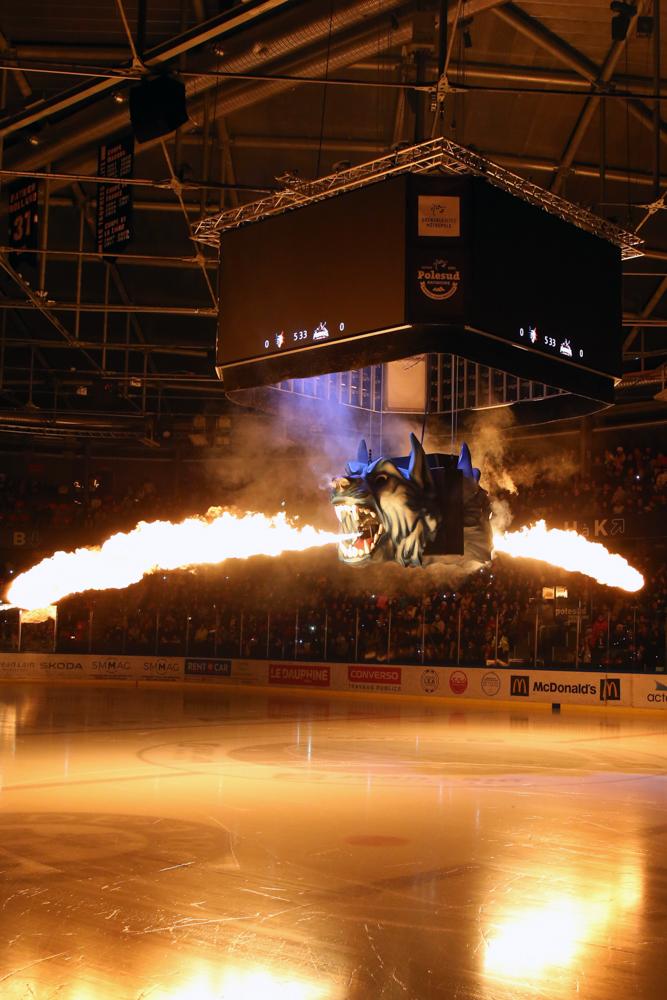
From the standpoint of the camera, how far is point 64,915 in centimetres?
761

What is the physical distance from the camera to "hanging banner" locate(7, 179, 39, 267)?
16.9 m

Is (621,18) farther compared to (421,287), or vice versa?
(621,18)

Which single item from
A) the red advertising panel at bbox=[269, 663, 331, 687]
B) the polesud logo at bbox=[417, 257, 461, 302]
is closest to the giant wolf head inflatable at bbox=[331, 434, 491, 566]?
the polesud logo at bbox=[417, 257, 461, 302]

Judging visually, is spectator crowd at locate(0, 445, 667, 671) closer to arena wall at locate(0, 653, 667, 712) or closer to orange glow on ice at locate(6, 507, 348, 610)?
arena wall at locate(0, 653, 667, 712)

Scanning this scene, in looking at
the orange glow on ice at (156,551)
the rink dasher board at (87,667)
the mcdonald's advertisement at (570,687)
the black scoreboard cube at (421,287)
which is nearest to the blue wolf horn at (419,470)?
the black scoreboard cube at (421,287)

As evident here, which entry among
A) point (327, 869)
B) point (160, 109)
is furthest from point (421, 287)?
point (327, 869)

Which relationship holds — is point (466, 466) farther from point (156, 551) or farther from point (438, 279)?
point (156, 551)

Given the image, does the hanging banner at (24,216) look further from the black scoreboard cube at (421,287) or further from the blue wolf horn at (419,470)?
the blue wolf horn at (419,470)

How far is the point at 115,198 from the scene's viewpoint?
1703cm

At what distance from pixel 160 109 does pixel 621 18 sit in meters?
6.31

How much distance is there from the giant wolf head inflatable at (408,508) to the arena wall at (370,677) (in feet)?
51.5

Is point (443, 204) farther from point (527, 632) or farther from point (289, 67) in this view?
point (527, 632)

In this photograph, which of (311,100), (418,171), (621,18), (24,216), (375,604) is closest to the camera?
(418,171)

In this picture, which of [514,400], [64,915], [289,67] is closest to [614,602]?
[514,400]
